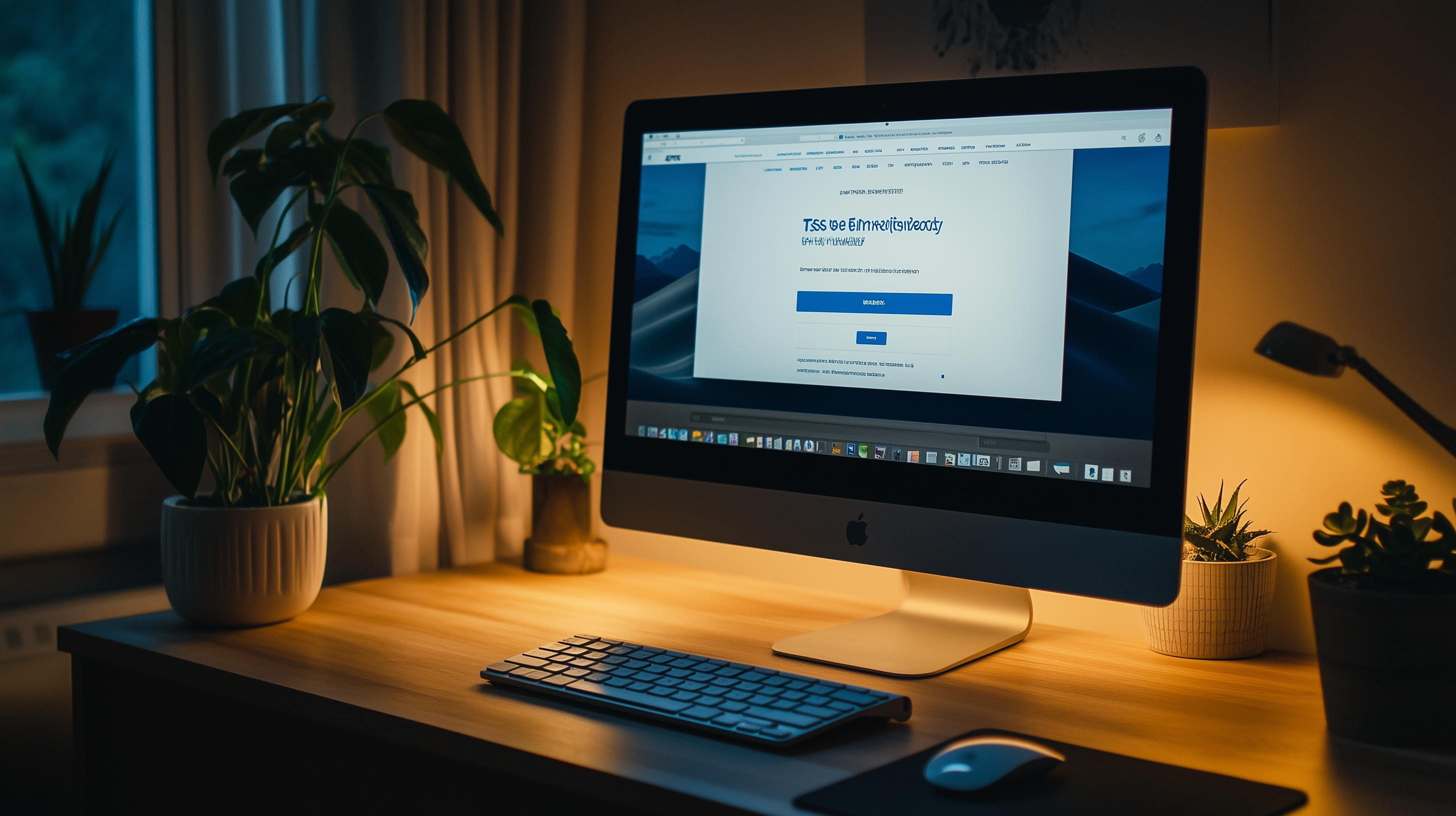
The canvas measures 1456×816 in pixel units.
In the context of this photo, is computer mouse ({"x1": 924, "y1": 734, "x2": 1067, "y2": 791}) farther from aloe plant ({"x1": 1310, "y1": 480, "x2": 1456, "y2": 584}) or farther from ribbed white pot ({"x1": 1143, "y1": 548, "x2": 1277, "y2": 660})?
ribbed white pot ({"x1": 1143, "y1": 548, "x2": 1277, "y2": 660})

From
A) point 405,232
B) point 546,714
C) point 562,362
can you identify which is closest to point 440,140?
point 405,232

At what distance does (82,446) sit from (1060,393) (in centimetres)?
113

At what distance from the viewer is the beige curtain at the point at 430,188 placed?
1.38 meters

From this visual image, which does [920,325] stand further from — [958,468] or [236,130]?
[236,130]

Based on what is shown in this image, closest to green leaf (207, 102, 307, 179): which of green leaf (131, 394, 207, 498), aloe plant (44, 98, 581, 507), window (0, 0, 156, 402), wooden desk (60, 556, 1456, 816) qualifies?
aloe plant (44, 98, 581, 507)

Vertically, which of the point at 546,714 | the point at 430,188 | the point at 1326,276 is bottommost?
the point at 546,714

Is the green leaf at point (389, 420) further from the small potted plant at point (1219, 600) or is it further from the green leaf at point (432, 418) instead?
the small potted plant at point (1219, 600)

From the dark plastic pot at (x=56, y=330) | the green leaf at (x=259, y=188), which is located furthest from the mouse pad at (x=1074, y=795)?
the dark plastic pot at (x=56, y=330)

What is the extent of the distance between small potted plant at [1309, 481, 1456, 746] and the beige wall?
7.0 inches

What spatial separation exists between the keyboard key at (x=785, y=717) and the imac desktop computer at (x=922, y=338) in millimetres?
207

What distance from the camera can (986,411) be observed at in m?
1.00

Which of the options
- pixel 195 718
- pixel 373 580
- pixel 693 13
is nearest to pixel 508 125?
pixel 693 13

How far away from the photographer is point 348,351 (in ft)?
3.24

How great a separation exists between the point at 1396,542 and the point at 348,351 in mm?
868
